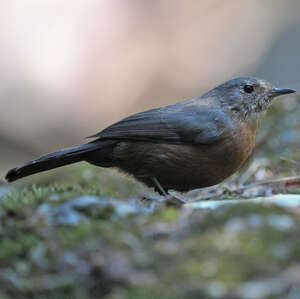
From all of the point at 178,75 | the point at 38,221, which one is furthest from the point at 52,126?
the point at 38,221

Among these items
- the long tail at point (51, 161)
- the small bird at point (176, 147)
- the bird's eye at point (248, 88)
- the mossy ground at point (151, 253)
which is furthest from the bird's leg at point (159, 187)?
the mossy ground at point (151, 253)

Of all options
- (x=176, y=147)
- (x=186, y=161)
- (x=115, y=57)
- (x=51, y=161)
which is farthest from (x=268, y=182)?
(x=115, y=57)

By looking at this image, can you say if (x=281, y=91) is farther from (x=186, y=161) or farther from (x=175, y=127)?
(x=186, y=161)

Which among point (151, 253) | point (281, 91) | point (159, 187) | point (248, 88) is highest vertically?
point (151, 253)

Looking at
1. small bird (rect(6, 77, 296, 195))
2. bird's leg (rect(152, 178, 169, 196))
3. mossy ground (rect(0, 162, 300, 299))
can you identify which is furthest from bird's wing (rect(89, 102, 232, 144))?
mossy ground (rect(0, 162, 300, 299))

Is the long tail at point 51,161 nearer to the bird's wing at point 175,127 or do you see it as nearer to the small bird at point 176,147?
the small bird at point 176,147

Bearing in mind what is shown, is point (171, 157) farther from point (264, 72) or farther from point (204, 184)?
point (264, 72)

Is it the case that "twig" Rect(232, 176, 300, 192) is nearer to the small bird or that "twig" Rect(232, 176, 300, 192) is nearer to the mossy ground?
the small bird
